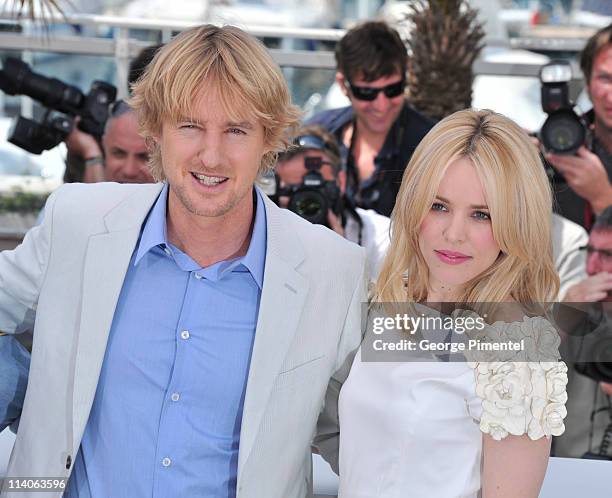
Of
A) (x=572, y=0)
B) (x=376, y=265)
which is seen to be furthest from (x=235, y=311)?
(x=572, y=0)

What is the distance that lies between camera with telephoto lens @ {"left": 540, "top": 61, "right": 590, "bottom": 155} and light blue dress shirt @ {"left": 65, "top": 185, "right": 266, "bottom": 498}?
188 cm

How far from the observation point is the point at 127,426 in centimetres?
191

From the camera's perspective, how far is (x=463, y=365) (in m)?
1.83

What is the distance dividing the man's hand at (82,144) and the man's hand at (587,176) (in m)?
1.73

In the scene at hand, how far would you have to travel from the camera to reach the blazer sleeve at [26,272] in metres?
2.02

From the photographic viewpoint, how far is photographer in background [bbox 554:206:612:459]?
10.2 ft

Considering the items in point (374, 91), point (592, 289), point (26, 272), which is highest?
point (374, 91)

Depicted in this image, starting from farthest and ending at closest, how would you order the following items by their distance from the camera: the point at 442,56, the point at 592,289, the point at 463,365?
1. the point at 442,56
2. the point at 592,289
3. the point at 463,365

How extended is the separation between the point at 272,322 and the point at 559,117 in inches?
77.2

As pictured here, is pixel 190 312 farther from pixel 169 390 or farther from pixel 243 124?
pixel 243 124

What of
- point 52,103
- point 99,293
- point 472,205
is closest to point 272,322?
point 99,293

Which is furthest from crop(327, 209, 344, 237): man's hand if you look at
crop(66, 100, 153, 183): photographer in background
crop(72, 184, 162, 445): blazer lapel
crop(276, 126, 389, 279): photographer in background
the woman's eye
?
the woman's eye

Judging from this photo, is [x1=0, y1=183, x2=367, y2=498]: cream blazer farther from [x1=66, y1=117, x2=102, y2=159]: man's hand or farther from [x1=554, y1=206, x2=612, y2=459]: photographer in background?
[x1=66, y1=117, x2=102, y2=159]: man's hand

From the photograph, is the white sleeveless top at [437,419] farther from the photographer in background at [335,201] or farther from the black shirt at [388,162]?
the black shirt at [388,162]
